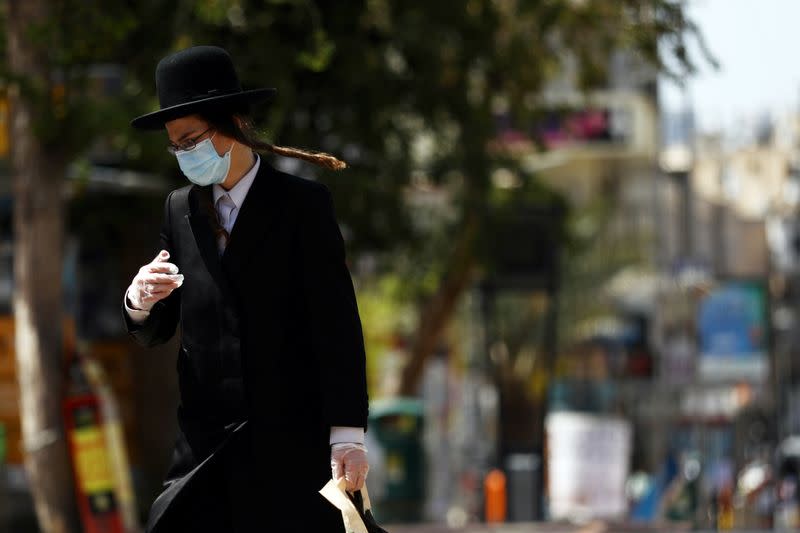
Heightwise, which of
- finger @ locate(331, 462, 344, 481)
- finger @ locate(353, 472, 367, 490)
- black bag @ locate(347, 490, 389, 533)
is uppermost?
finger @ locate(331, 462, 344, 481)

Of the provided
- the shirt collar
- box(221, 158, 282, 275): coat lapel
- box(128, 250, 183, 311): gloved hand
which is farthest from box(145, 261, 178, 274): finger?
the shirt collar

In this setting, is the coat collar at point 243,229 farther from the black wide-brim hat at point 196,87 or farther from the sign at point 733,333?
the sign at point 733,333

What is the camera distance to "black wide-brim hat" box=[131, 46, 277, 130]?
425 centimetres

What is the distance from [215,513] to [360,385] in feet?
1.45

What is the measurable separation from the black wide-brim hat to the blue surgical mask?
0.09 meters

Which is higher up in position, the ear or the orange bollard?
the ear

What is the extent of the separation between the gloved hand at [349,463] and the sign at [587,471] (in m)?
14.2

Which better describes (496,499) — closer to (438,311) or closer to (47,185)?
(438,311)

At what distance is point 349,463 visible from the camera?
416cm

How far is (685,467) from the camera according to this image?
1969 cm

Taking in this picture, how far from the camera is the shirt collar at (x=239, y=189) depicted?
435cm

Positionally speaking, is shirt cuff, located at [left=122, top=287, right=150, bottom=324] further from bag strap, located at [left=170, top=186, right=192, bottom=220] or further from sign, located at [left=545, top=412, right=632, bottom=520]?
sign, located at [left=545, top=412, right=632, bottom=520]

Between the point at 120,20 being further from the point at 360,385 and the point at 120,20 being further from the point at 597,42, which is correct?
the point at 360,385

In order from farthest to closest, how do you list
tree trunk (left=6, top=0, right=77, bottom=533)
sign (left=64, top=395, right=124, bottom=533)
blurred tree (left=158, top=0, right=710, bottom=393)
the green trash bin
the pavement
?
the green trash bin
the pavement
blurred tree (left=158, top=0, right=710, bottom=393)
sign (left=64, top=395, right=124, bottom=533)
tree trunk (left=6, top=0, right=77, bottom=533)
